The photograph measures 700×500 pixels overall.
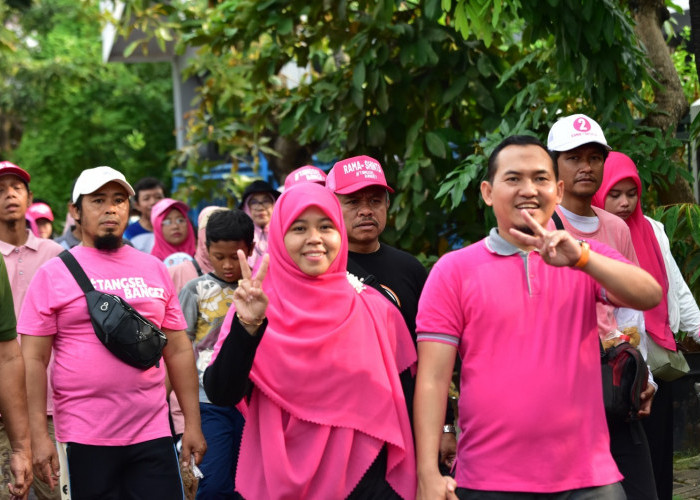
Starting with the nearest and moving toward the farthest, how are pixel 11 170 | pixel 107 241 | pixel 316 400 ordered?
pixel 316 400 < pixel 107 241 < pixel 11 170

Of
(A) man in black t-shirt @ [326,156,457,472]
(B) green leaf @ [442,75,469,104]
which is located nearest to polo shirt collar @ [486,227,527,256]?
(A) man in black t-shirt @ [326,156,457,472]

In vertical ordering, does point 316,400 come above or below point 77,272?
below

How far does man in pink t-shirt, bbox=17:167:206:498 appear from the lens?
16.4ft

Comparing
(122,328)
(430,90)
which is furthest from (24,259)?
(430,90)

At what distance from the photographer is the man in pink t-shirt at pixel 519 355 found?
363 cm

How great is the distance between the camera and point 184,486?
5.64 metres

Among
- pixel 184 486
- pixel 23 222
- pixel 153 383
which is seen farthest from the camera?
pixel 23 222

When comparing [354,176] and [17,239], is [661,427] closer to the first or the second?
[354,176]

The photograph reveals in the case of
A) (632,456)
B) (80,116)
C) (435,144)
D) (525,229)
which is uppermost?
(80,116)

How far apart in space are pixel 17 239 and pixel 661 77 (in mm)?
4669

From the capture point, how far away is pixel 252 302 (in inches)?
153

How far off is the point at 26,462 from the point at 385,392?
1640mm

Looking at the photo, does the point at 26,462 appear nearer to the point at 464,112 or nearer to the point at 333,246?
the point at 333,246

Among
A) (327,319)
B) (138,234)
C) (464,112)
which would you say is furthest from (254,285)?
(138,234)
